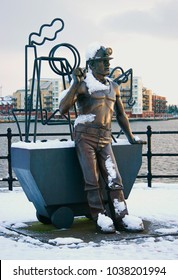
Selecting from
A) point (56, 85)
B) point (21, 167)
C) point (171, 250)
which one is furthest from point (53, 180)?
point (56, 85)

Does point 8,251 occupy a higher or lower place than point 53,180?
lower

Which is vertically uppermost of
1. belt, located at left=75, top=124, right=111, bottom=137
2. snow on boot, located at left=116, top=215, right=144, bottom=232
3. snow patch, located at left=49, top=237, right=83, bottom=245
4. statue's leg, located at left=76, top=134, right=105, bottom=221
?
belt, located at left=75, top=124, right=111, bottom=137

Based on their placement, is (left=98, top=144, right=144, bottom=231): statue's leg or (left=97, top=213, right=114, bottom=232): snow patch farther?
(left=98, top=144, right=144, bottom=231): statue's leg

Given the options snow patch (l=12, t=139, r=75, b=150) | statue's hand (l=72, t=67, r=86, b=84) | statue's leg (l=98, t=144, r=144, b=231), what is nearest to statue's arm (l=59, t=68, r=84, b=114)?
statue's hand (l=72, t=67, r=86, b=84)

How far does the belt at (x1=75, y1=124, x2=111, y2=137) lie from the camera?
7.32m

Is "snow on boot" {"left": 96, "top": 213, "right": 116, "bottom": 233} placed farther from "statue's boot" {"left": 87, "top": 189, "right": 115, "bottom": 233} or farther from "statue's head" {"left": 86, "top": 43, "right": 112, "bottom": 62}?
"statue's head" {"left": 86, "top": 43, "right": 112, "bottom": 62}

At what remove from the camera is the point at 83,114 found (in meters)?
7.35

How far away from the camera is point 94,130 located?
24.0ft

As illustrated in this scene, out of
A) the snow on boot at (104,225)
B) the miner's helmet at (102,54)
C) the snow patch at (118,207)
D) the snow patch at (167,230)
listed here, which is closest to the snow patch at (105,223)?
the snow on boot at (104,225)

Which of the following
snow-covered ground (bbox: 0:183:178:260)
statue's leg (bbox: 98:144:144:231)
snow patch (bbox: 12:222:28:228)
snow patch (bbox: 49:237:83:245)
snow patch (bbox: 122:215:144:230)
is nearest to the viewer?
snow-covered ground (bbox: 0:183:178:260)

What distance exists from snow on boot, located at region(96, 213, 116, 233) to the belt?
3.00ft

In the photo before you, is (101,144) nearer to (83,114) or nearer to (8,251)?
(83,114)

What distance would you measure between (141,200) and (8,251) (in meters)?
4.26

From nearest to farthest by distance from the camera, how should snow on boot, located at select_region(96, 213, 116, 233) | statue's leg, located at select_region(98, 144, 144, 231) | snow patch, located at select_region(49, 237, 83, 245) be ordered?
snow patch, located at select_region(49, 237, 83, 245)
snow on boot, located at select_region(96, 213, 116, 233)
statue's leg, located at select_region(98, 144, 144, 231)
